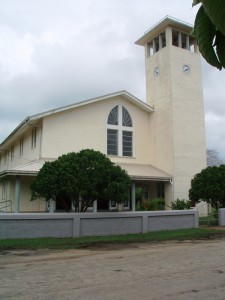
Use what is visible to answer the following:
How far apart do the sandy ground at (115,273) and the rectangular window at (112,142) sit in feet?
42.0

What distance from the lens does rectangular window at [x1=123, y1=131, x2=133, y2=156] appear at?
25.4 metres

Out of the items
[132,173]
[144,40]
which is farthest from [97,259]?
[144,40]

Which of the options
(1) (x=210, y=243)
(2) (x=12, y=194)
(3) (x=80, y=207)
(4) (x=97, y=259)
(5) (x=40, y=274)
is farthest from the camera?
(2) (x=12, y=194)

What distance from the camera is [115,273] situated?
8.13 meters

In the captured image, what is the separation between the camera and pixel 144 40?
28406mm

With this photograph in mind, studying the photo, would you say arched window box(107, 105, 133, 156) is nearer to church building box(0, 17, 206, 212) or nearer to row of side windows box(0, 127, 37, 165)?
church building box(0, 17, 206, 212)

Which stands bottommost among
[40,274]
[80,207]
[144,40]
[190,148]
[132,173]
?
[40,274]

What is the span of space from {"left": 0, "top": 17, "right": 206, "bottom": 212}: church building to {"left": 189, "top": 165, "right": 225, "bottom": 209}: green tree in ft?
13.0

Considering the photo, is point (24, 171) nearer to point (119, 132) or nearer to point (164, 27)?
point (119, 132)

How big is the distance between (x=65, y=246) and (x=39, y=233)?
2170 millimetres

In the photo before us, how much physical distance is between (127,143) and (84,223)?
440 inches

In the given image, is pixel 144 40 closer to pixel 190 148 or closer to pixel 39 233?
pixel 190 148

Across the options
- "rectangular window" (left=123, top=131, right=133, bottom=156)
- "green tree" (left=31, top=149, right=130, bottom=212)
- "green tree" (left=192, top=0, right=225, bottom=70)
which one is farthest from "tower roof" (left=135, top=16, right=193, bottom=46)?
"green tree" (left=192, top=0, right=225, bottom=70)

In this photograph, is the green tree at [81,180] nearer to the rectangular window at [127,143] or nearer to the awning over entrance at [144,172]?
the awning over entrance at [144,172]
